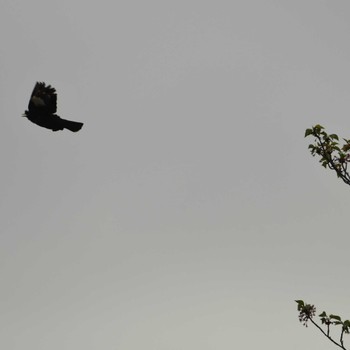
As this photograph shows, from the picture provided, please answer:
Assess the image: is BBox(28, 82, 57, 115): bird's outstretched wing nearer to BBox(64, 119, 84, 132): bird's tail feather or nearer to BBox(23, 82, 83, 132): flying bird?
BBox(23, 82, 83, 132): flying bird

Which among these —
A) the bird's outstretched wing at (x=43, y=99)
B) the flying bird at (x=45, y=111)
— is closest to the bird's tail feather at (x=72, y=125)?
the flying bird at (x=45, y=111)

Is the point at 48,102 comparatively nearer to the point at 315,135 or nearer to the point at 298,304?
the point at 315,135

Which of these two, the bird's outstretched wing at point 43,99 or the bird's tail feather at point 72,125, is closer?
the bird's outstretched wing at point 43,99

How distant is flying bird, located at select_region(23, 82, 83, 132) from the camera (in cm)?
927

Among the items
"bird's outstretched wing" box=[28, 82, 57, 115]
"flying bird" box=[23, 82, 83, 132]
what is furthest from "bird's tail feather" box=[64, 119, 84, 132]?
"bird's outstretched wing" box=[28, 82, 57, 115]

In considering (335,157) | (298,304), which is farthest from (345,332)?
(335,157)

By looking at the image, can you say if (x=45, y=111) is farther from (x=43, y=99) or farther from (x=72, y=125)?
(x=72, y=125)

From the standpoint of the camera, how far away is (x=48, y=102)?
371 inches

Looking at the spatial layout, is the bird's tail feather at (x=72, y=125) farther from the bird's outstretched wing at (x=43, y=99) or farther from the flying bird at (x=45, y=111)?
the bird's outstretched wing at (x=43, y=99)

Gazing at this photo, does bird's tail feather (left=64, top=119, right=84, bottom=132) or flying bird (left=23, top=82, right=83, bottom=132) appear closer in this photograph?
flying bird (left=23, top=82, right=83, bottom=132)

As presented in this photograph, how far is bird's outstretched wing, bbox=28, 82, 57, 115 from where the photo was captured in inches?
363

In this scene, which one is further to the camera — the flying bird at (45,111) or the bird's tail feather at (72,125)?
the bird's tail feather at (72,125)

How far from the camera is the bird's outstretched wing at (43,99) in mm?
9219

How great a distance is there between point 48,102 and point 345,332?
7789mm
